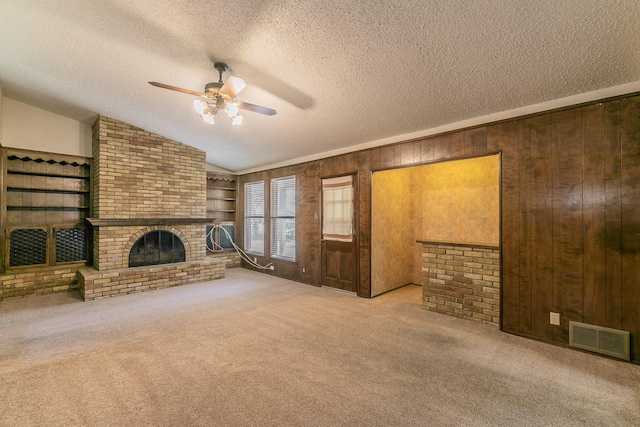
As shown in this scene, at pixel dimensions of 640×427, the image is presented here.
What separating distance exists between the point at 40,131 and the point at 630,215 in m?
8.38

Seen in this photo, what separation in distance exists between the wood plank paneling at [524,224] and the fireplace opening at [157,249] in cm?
585

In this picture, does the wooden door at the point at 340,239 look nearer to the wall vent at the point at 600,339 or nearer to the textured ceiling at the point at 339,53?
the textured ceiling at the point at 339,53

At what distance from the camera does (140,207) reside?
17.5 ft

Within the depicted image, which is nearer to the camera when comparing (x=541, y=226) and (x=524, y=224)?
(x=541, y=226)

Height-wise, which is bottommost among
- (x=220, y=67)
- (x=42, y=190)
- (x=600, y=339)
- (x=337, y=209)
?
(x=600, y=339)

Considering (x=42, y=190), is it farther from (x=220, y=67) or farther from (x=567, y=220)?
(x=567, y=220)

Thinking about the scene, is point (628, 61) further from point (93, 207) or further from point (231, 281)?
point (93, 207)

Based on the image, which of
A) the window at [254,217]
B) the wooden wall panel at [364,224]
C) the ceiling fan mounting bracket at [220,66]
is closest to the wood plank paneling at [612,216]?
the wooden wall panel at [364,224]

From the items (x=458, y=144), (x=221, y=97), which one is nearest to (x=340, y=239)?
(x=458, y=144)

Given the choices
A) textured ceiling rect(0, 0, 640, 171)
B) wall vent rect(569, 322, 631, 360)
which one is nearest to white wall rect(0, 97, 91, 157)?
textured ceiling rect(0, 0, 640, 171)

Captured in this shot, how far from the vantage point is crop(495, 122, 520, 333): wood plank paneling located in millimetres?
3125

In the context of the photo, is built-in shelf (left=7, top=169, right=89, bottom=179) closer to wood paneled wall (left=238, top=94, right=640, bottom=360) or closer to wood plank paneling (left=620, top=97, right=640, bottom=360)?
wood paneled wall (left=238, top=94, right=640, bottom=360)

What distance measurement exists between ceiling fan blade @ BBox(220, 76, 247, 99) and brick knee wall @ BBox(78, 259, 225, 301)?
3.93 m

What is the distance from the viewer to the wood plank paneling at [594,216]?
8.62 ft
